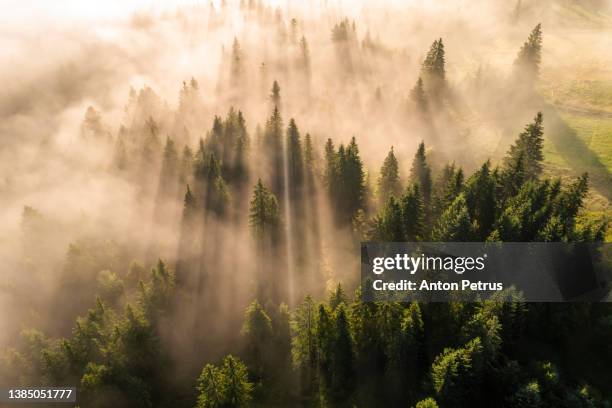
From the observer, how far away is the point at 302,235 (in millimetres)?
97188

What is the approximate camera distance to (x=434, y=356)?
53.2 meters

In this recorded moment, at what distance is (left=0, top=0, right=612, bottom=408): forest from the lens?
53.5 metres

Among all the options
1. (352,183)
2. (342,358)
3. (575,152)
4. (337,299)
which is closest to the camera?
(342,358)

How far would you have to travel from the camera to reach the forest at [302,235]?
176ft

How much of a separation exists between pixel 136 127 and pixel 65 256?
67.2 metres

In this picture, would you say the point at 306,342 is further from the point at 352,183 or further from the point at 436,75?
the point at 436,75

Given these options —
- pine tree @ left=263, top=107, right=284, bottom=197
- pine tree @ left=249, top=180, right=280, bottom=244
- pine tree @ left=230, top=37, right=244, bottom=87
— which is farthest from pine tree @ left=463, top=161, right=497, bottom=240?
pine tree @ left=230, top=37, right=244, bottom=87

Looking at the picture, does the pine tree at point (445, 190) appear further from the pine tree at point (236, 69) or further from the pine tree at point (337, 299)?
the pine tree at point (236, 69)

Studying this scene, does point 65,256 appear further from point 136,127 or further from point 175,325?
point 136,127

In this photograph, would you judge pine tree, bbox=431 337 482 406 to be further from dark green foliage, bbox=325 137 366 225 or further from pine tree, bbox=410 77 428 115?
pine tree, bbox=410 77 428 115

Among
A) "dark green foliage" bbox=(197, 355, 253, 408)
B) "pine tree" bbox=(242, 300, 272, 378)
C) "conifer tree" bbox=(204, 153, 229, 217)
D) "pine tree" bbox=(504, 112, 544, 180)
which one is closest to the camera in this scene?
"dark green foliage" bbox=(197, 355, 253, 408)

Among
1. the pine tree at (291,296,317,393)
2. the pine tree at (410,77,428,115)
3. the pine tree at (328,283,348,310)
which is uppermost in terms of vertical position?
the pine tree at (410,77,428,115)

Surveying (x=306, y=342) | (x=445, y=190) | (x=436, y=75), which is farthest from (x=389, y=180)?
(x=436, y=75)

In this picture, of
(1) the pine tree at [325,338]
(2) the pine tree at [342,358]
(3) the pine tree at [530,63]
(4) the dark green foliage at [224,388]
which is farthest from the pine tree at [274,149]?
(3) the pine tree at [530,63]
